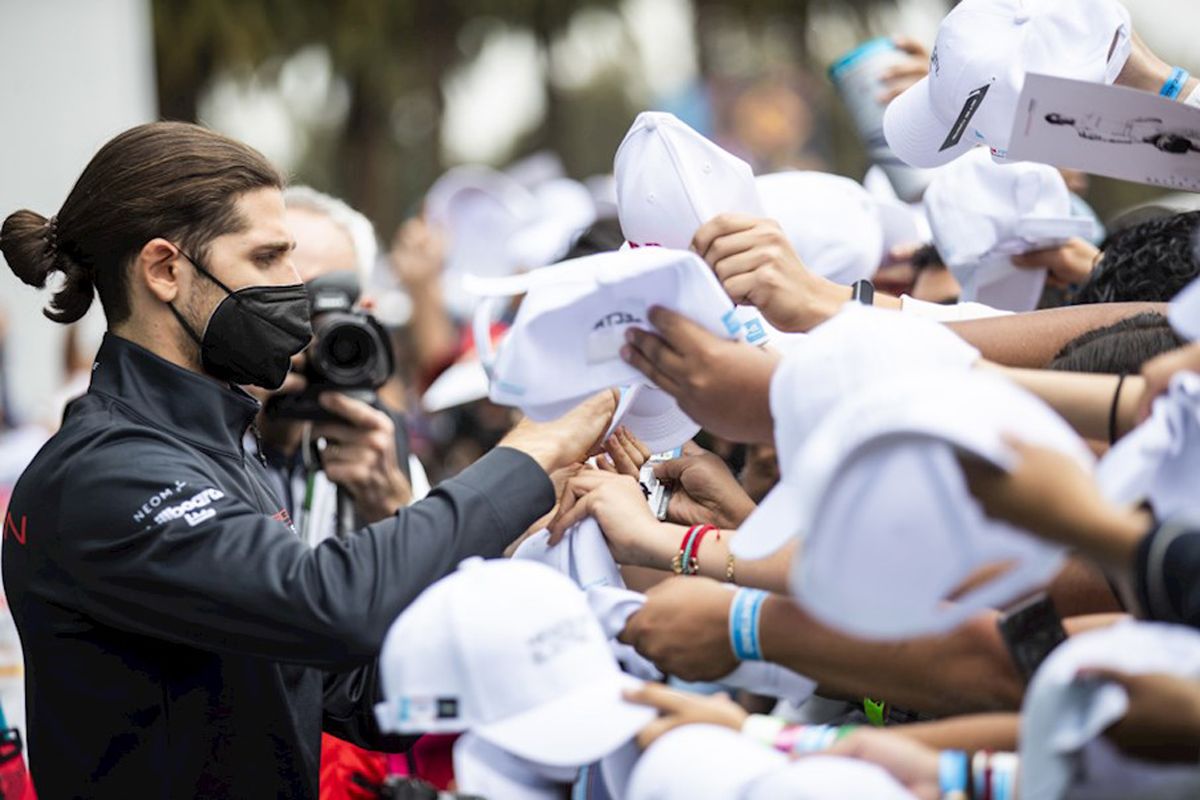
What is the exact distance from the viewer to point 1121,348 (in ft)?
6.82

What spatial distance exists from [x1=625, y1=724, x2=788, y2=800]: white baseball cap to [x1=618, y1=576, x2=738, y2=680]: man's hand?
0.24 meters

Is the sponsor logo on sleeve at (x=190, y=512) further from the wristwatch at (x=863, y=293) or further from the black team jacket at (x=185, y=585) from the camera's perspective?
the wristwatch at (x=863, y=293)

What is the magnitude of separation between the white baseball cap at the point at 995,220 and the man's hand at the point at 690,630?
5.59 feet

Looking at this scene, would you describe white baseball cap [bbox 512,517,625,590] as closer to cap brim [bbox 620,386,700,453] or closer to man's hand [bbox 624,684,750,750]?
cap brim [bbox 620,386,700,453]

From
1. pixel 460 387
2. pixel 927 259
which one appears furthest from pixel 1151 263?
pixel 460 387

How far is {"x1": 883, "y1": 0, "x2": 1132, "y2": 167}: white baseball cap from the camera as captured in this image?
2471mm

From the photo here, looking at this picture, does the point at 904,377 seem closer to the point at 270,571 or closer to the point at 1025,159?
the point at 1025,159

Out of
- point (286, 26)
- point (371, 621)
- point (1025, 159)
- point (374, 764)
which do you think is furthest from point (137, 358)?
point (286, 26)

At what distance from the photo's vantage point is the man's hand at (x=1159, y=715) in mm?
1494

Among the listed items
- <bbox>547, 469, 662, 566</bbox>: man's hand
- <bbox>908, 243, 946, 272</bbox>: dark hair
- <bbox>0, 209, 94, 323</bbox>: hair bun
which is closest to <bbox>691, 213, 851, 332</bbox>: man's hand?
<bbox>547, 469, 662, 566</bbox>: man's hand

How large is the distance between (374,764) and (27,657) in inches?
33.9

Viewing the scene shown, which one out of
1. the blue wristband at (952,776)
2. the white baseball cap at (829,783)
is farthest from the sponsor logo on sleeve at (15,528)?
the blue wristband at (952,776)

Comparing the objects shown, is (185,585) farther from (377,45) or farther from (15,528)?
(377,45)

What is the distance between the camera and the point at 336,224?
13.7 feet
